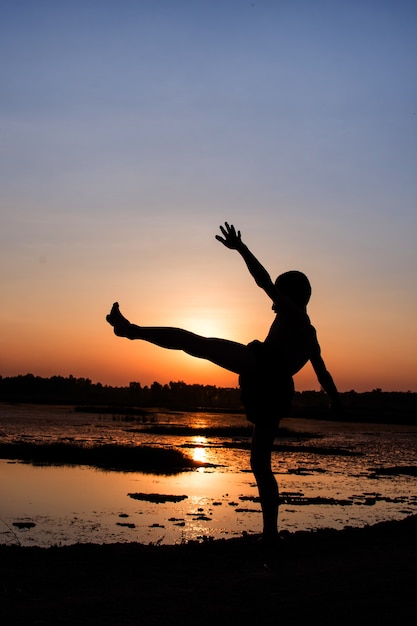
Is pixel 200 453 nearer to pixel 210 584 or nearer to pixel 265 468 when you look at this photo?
pixel 265 468

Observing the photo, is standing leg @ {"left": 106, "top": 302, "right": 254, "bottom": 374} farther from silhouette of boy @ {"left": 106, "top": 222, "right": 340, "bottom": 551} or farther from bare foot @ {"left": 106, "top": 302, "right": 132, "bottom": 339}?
bare foot @ {"left": 106, "top": 302, "right": 132, "bottom": 339}

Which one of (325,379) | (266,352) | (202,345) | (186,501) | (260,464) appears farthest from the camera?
(186,501)

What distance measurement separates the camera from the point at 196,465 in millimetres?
27328

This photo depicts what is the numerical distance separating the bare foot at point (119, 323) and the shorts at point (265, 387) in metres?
1.04

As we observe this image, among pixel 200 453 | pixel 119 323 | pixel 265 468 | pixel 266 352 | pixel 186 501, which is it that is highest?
pixel 119 323

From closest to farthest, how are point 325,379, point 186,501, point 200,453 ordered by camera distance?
point 325,379, point 186,501, point 200,453

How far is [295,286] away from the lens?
604 cm

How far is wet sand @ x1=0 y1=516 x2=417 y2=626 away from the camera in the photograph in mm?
4359

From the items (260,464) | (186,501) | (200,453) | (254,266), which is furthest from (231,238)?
(200,453)

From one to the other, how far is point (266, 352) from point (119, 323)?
130 centimetres

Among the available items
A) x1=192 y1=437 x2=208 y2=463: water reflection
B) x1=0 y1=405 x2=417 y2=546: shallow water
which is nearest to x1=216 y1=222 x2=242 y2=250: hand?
x1=0 y1=405 x2=417 y2=546: shallow water

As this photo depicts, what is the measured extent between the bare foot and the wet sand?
1.99 meters

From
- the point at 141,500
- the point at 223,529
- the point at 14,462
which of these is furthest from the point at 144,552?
the point at 14,462

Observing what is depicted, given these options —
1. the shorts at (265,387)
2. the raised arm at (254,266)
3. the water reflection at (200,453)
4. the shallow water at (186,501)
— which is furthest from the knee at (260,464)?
the water reflection at (200,453)
